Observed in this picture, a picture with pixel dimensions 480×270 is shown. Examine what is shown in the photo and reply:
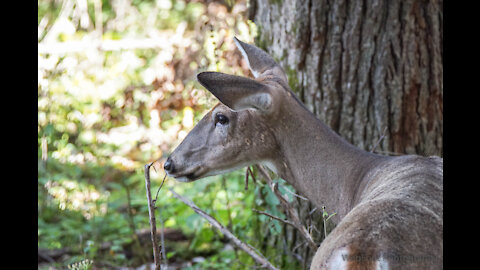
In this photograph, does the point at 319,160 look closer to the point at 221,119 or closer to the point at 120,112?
the point at 221,119

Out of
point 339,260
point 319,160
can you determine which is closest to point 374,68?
point 319,160

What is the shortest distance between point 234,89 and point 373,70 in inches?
71.3

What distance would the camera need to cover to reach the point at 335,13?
4758mm

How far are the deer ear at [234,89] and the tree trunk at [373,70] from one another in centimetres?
137

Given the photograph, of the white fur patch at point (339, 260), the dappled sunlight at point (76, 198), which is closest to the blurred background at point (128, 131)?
the dappled sunlight at point (76, 198)

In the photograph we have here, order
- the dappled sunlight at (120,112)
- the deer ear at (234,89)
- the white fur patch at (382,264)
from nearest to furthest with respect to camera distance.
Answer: the white fur patch at (382,264), the deer ear at (234,89), the dappled sunlight at (120,112)

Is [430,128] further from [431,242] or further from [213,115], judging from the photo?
[431,242]

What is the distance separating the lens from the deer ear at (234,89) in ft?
10.7

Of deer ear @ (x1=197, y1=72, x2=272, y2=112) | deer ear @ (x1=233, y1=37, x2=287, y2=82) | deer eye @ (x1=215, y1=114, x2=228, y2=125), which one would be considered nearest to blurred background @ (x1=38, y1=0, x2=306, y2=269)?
deer ear @ (x1=233, y1=37, x2=287, y2=82)

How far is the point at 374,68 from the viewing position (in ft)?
15.6

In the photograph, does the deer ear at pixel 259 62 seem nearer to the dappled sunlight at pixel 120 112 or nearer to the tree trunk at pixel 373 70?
the dappled sunlight at pixel 120 112

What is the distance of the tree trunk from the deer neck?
1.03 m

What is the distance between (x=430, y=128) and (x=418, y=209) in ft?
7.97
